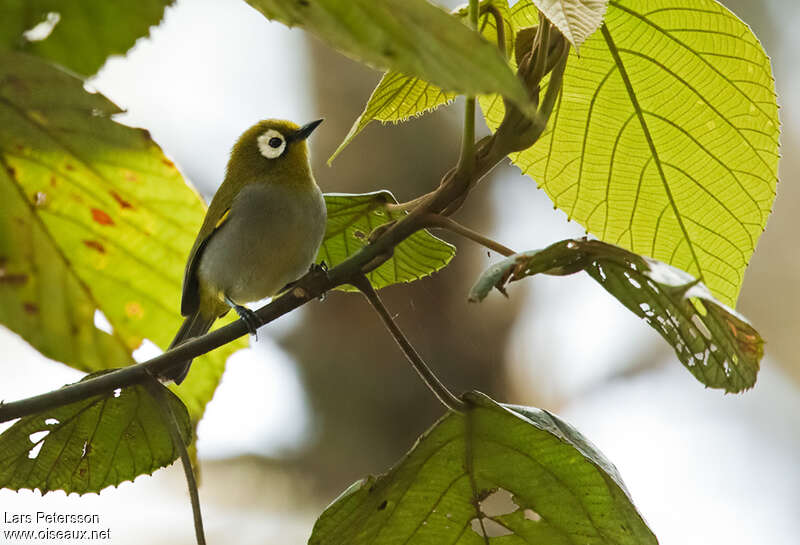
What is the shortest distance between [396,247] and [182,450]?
24 cm

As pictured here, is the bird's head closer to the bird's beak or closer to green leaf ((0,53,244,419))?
the bird's beak

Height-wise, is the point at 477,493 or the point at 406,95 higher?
the point at 406,95

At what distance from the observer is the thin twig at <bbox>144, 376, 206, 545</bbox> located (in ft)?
2.09

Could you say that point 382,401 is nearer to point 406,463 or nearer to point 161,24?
point 406,463

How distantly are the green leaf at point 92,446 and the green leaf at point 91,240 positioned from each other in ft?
0.16

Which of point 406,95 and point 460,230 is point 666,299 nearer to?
point 460,230

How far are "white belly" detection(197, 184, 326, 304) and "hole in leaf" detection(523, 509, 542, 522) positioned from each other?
464mm

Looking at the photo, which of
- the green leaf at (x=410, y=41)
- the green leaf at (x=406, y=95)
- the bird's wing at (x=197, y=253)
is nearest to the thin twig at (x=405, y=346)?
the green leaf at (x=406, y=95)

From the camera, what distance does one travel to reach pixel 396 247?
0.77 m

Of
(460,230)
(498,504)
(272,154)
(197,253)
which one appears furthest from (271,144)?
(460,230)

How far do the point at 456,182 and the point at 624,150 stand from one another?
0.28m

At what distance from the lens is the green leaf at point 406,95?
2.40 feet

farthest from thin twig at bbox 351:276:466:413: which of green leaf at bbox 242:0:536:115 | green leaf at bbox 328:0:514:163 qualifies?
green leaf at bbox 242:0:536:115

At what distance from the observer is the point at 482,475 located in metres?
0.73
